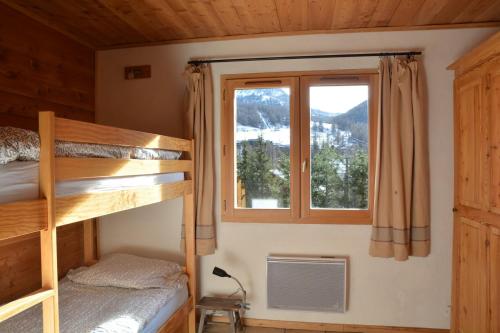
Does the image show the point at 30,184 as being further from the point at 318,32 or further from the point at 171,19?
the point at 318,32

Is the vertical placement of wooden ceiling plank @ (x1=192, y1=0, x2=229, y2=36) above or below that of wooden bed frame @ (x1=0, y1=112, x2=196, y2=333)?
above

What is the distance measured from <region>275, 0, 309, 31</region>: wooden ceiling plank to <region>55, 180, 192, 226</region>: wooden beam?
1412 millimetres

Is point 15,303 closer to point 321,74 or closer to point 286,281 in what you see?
point 286,281

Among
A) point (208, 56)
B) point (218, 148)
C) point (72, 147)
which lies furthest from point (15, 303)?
point (208, 56)

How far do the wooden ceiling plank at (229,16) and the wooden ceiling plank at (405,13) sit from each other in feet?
3.66

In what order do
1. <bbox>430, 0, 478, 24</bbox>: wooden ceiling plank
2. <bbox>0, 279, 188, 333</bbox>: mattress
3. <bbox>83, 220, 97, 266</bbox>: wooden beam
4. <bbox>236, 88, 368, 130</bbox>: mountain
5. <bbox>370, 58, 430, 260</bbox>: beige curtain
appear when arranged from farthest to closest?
1. <bbox>83, 220, 97, 266</bbox>: wooden beam
2. <bbox>236, 88, 368, 130</bbox>: mountain
3. <bbox>370, 58, 430, 260</bbox>: beige curtain
4. <bbox>430, 0, 478, 24</bbox>: wooden ceiling plank
5. <bbox>0, 279, 188, 333</bbox>: mattress

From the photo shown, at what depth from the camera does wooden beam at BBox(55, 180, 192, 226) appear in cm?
110

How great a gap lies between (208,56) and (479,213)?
7.48 ft

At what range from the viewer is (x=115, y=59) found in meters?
2.68

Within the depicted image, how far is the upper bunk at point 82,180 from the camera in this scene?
3.25 feet

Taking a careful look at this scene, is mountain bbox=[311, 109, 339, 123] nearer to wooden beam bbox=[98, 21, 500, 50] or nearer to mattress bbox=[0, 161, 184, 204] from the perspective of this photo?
wooden beam bbox=[98, 21, 500, 50]

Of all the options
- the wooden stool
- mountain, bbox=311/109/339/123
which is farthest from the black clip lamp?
mountain, bbox=311/109/339/123

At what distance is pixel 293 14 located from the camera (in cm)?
212

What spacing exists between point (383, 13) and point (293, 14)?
63 cm
